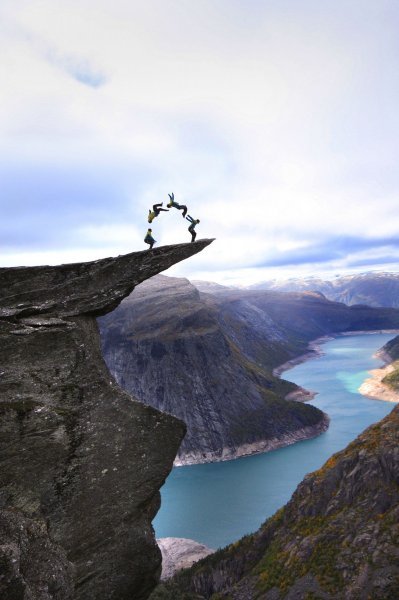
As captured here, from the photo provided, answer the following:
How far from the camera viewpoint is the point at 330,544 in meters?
44.9

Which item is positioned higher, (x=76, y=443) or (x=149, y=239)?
(x=149, y=239)

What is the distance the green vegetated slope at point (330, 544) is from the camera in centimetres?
3997

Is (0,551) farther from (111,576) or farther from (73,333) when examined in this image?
(73,333)

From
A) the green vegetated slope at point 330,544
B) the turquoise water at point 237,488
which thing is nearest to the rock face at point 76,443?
the green vegetated slope at point 330,544

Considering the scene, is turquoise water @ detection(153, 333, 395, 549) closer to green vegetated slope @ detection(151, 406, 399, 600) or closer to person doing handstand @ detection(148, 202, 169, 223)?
green vegetated slope @ detection(151, 406, 399, 600)

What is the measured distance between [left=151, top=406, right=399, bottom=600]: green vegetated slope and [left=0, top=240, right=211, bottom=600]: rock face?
3207cm

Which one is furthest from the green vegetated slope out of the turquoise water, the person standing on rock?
the turquoise water

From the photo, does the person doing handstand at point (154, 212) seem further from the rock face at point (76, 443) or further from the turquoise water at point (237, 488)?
the turquoise water at point (237, 488)

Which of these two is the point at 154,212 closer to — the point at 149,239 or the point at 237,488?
the point at 149,239

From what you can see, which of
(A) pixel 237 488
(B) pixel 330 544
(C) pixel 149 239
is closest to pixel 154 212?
(C) pixel 149 239

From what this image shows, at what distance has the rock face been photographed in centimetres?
1568

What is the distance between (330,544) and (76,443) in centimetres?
4147

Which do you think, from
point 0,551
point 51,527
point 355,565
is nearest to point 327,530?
point 355,565

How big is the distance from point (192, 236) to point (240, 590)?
50.1 m
